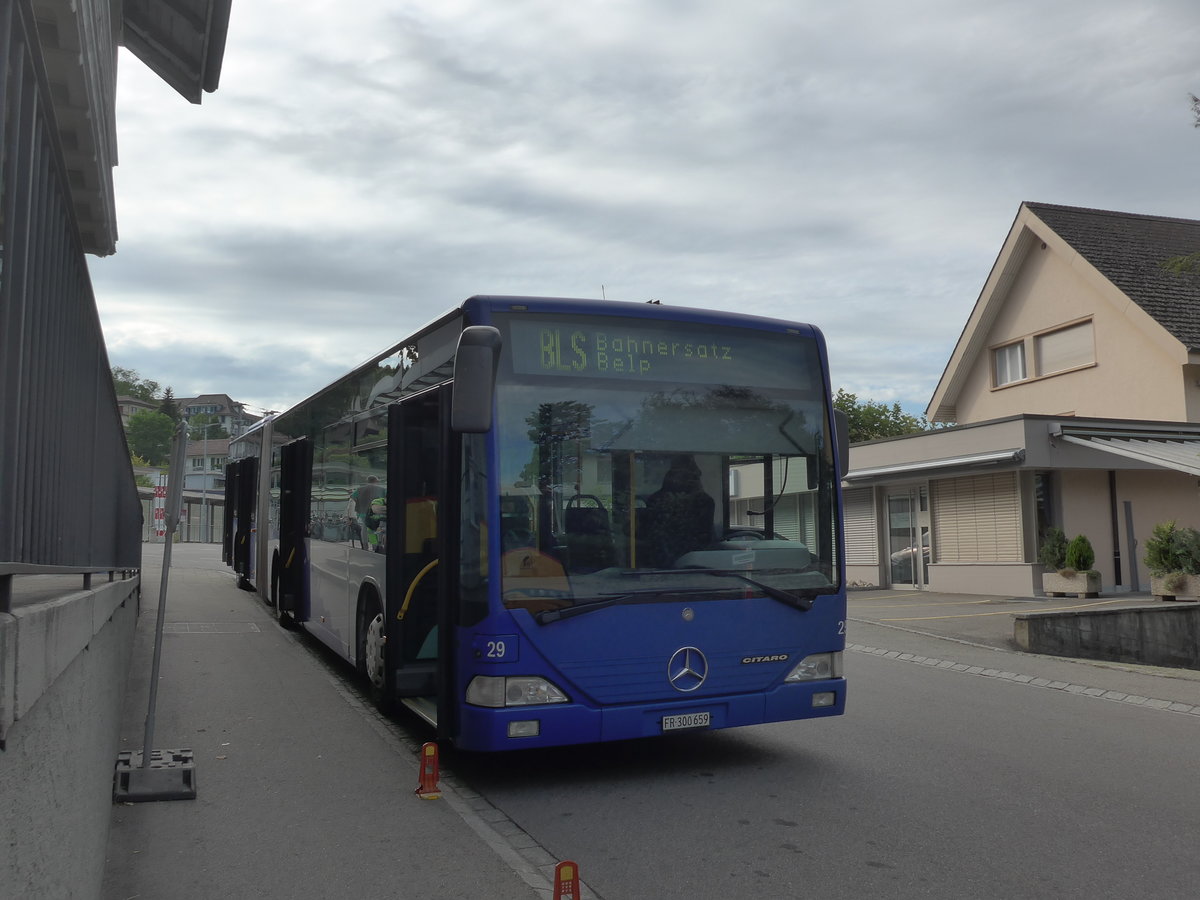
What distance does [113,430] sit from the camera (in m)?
8.18

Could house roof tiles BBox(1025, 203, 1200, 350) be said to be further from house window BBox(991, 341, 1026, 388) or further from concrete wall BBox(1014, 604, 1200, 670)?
concrete wall BBox(1014, 604, 1200, 670)

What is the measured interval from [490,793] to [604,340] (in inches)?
114

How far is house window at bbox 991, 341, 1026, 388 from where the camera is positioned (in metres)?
30.2

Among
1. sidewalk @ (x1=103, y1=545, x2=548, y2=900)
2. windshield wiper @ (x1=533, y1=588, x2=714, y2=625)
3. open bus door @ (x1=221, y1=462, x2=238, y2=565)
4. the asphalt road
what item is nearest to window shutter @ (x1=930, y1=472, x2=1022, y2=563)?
the asphalt road

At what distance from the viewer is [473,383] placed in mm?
6391

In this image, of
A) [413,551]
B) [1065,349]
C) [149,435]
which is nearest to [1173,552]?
[1065,349]

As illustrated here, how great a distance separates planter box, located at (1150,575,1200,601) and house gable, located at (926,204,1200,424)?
734 centimetres

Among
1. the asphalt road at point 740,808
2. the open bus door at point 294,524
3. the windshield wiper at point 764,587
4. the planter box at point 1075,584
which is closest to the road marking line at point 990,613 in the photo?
the planter box at point 1075,584

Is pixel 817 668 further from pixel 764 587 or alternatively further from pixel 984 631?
pixel 984 631

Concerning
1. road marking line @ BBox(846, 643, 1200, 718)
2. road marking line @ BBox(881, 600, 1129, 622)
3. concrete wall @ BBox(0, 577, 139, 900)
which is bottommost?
road marking line @ BBox(846, 643, 1200, 718)

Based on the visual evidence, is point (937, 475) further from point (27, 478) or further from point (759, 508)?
point (27, 478)

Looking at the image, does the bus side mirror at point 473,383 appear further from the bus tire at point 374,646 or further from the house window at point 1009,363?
the house window at point 1009,363

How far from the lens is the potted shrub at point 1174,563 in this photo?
18.4 metres

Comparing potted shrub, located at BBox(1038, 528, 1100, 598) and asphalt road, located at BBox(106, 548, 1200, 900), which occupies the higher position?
potted shrub, located at BBox(1038, 528, 1100, 598)
